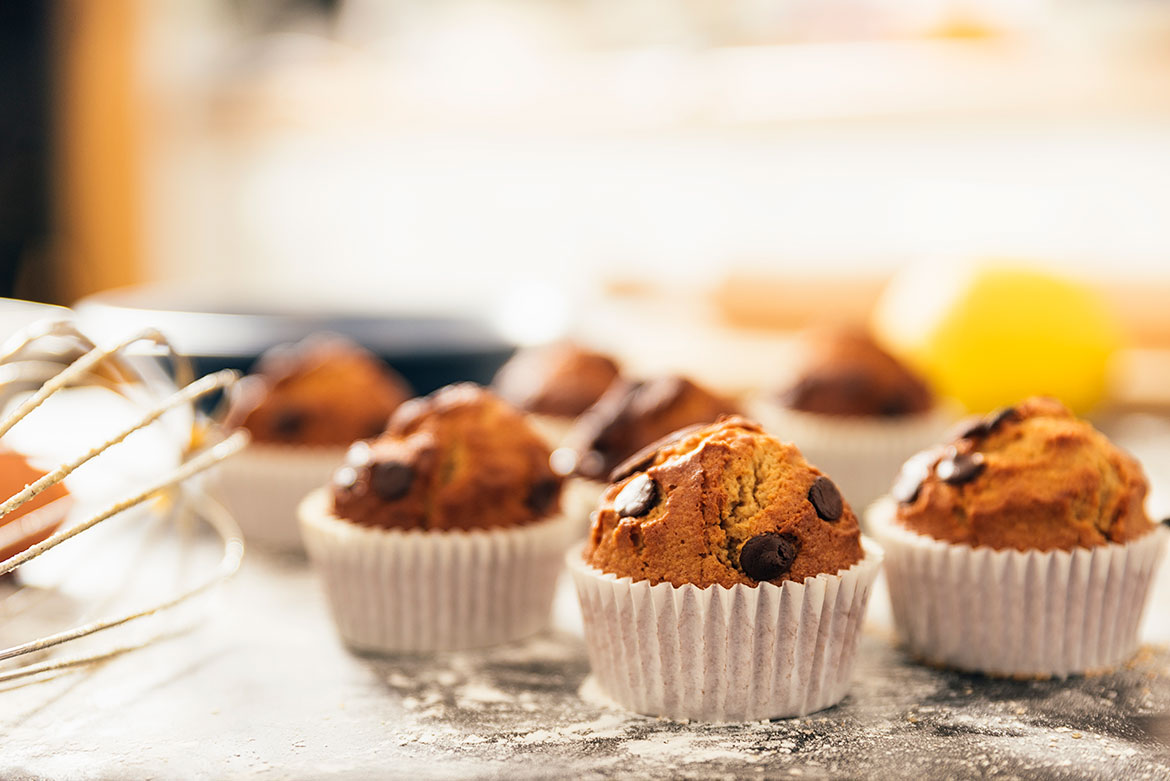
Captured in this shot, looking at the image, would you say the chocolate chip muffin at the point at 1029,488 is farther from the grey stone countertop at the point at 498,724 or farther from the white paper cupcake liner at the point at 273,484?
the white paper cupcake liner at the point at 273,484

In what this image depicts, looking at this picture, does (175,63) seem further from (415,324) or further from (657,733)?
(657,733)

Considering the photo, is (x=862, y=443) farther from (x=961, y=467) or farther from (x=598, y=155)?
(x=598, y=155)

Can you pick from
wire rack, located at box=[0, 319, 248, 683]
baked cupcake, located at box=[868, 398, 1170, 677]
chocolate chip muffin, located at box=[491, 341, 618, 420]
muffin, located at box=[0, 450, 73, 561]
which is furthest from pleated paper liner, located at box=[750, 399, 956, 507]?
muffin, located at box=[0, 450, 73, 561]

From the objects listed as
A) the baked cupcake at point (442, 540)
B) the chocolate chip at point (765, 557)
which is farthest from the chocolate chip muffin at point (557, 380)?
the chocolate chip at point (765, 557)

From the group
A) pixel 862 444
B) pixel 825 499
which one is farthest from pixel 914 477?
Answer: pixel 862 444

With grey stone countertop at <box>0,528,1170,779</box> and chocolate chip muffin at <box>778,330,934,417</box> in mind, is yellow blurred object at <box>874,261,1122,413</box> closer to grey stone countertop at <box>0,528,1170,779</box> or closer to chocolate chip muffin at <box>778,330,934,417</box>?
chocolate chip muffin at <box>778,330,934,417</box>

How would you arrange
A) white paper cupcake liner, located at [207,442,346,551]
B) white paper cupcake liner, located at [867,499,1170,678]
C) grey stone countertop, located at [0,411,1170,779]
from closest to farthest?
grey stone countertop, located at [0,411,1170,779] → white paper cupcake liner, located at [867,499,1170,678] → white paper cupcake liner, located at [207,442,346,551]
